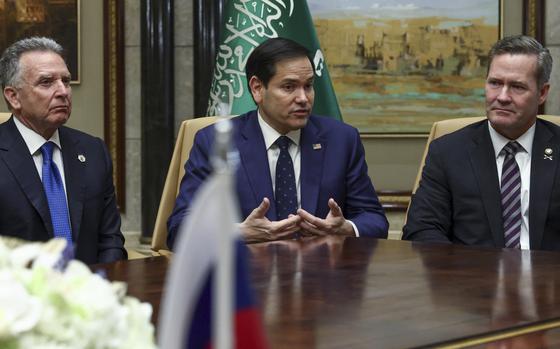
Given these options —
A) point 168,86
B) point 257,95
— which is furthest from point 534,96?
point 168,86

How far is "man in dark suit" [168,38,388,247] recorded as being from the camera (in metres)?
3.93

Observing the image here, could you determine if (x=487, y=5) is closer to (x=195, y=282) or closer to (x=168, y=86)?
(x=168, y=86)

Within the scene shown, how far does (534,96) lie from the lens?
3938mm

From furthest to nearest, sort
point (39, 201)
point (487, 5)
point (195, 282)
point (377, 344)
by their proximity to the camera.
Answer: point (487, 5) → point (39, 201) → point (377, 344) → point (195, 282)

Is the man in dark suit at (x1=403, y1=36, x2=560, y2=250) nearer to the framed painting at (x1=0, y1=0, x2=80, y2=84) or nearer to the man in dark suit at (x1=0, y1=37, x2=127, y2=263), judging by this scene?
the man in dark suit at (x1=0, y1=37, x2=127, y2=263)

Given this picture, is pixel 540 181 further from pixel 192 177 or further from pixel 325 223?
pixel 192 177

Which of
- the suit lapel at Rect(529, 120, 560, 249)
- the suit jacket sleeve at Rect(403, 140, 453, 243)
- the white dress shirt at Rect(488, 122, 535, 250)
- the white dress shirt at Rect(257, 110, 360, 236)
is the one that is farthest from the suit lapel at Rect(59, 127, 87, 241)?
the suit lapel at Rect(529, 120, 560, 249)

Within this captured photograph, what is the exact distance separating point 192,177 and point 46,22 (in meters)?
3.34

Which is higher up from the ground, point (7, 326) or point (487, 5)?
point (487, 5)

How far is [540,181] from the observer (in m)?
3.80

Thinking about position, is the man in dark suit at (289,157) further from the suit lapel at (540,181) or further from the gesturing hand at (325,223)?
the suit lapel at (540,181)

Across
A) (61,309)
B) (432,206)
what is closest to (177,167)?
(432,206)

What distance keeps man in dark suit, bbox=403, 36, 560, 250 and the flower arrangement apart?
291 centimetres

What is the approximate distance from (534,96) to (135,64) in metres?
3.59
